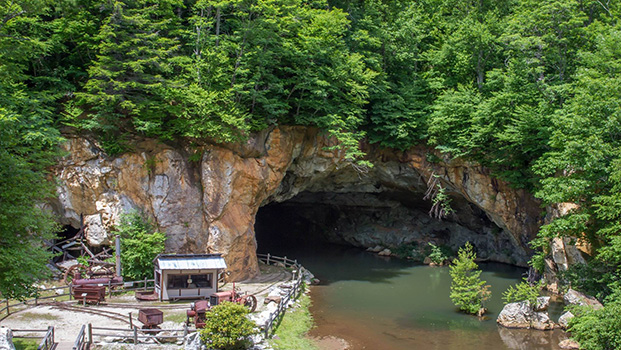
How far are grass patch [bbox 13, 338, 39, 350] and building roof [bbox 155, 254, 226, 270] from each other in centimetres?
610

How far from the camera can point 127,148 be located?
85.0 feet

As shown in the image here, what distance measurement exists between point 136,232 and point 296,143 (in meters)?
10.4

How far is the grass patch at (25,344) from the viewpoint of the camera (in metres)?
16.0

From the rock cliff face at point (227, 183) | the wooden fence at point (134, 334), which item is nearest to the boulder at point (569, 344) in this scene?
the rock cliff face at point (227, 183)

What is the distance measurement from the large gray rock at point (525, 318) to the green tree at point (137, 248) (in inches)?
662

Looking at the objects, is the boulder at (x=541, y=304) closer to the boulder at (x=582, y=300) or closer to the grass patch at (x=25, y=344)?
the boulder at (x=582, y=300)

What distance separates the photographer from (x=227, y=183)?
1049 inches

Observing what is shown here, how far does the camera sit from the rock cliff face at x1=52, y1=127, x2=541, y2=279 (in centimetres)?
2608

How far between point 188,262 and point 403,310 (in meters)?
10.8

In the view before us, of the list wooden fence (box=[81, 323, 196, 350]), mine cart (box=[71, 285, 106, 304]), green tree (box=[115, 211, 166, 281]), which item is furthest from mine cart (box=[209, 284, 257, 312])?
green tree (box=[115, 211, 166, 281])

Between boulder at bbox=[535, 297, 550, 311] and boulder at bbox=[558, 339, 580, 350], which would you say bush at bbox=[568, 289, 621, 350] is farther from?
boulder at bbox=[535, 297, 550, 311]

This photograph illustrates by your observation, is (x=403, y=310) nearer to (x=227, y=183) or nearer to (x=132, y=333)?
(x=227, y=183)

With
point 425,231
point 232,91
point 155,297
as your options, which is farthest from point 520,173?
point 155,297

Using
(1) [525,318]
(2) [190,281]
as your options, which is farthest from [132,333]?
(1) [525,318]
